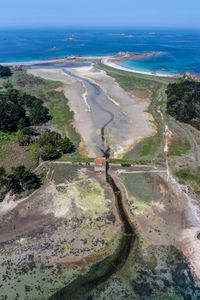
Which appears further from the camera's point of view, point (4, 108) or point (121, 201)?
point (4, 108)

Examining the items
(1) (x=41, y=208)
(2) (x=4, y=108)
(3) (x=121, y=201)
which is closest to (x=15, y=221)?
(1) (x=41, y=208)

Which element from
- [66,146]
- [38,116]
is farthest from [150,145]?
[38,116]

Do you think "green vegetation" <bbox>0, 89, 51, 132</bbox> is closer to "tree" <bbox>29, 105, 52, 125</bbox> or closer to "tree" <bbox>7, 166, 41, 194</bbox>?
"tree" <bbox>29, 105, 52, 125</bbox>

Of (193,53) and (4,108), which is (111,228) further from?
(193,53)

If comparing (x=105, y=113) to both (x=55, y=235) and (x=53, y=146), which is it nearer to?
(x=53, y=146)

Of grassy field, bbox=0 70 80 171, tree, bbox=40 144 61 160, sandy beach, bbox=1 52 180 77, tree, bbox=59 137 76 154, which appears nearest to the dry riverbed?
tree, bbox=40 144 61 160

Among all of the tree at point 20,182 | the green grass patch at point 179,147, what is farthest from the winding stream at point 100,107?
the tree at point 20,182

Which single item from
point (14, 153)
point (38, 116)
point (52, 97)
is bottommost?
point (14, 153)
